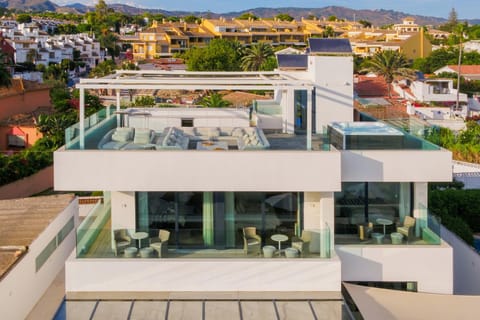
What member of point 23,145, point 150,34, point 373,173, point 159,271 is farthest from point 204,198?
point 150,34

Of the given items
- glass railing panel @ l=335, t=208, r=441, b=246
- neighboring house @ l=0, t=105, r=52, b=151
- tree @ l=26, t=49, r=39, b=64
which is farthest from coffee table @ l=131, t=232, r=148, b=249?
tree @ l=26, t=49, r=39, b=64

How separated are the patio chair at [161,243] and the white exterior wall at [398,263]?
379 centimetres

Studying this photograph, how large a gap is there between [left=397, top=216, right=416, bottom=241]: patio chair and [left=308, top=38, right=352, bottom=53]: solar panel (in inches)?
372

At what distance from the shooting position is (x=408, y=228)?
595 inches

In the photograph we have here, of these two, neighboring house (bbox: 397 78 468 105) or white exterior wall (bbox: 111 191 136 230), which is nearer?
white exterior wall (bbox: 111 191 136 230)

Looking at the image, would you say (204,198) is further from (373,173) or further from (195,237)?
(373,173)

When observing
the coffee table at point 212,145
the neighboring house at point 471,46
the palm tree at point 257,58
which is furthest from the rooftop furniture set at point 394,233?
the neighboring house at point 471,46

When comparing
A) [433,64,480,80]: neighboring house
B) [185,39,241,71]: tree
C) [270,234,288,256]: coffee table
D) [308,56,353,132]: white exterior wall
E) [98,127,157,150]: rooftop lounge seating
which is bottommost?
[270,234,288,256]: coffee table

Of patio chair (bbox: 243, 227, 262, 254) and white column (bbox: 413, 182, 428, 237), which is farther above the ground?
white column (bbox: 413, 182, 428, 237)

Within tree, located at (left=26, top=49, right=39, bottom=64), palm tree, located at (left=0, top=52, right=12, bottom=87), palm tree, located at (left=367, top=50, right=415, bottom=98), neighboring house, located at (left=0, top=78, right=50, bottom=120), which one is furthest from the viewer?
tree, located at (left=26, top=49, right=39, bottom=64)

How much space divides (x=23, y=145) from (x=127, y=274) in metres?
39.7

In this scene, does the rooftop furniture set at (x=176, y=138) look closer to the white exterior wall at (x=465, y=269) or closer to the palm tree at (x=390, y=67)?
the white exterior wall at (x=465, y=269)

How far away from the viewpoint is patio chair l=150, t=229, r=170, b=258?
1398 cm

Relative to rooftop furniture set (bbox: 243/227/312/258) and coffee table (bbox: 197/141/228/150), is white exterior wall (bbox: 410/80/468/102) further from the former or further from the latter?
rooftop furniture set (bbox: 243/227/312/258)
